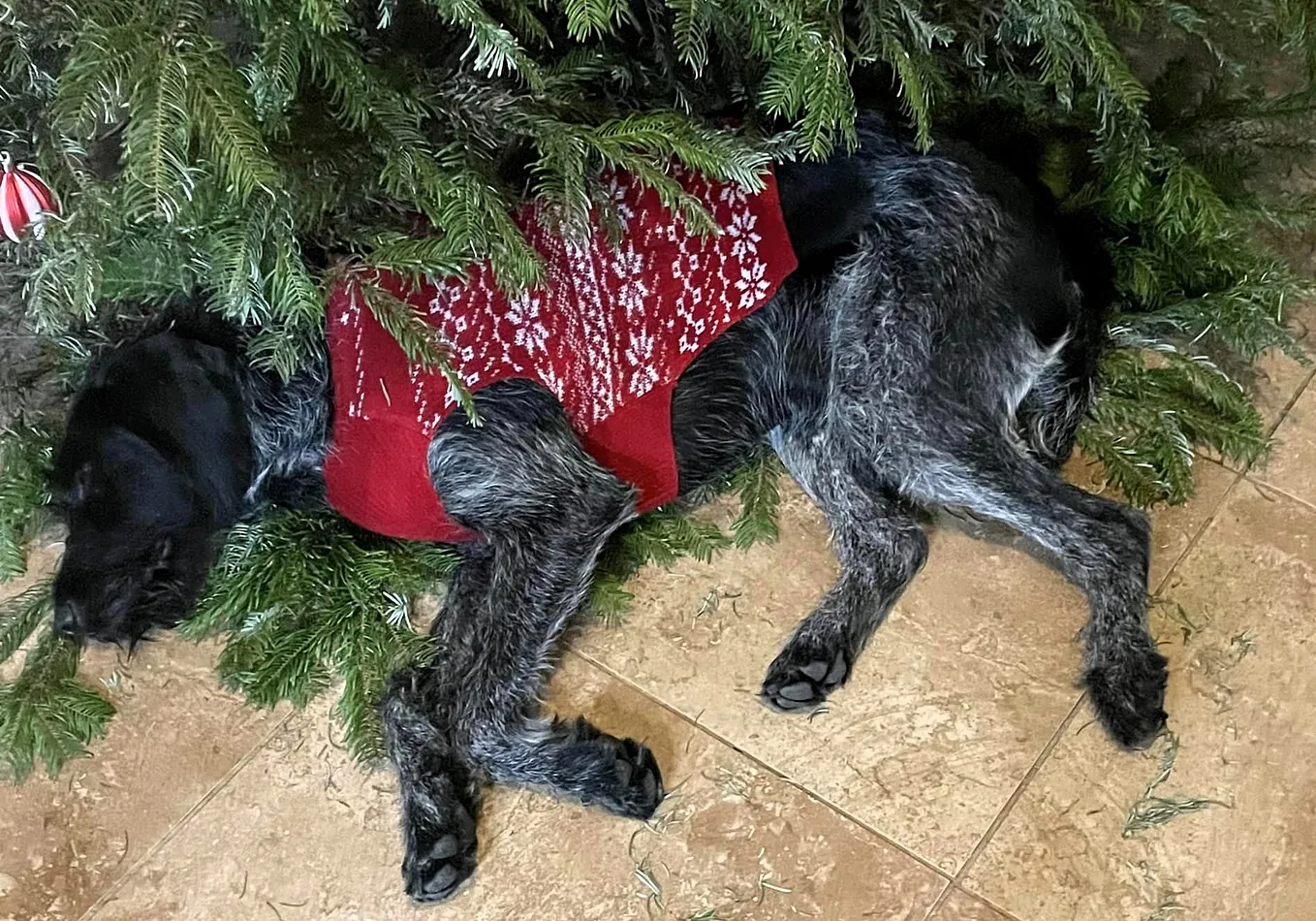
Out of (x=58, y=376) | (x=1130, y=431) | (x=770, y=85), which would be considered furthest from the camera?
(x=1130, y=431)

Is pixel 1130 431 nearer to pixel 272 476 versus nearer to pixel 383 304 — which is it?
pixel 383 304

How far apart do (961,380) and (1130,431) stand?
43 centimetres

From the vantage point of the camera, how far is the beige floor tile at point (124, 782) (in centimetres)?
223

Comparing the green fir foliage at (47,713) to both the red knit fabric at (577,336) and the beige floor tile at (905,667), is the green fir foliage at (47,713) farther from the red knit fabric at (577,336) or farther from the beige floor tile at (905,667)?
the beige floor tile at (905,667)

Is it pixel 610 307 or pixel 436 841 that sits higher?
pixel 610 307

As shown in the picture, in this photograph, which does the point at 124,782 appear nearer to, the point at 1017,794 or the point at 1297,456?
the point at 1017,794

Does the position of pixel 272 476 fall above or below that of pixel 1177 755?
above

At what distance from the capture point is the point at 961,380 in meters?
2.42

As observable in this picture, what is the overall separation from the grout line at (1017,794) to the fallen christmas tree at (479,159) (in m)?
0.52

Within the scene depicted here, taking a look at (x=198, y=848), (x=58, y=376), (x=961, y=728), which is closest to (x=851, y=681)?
(x=961, y=728)

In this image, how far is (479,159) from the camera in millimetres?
1970

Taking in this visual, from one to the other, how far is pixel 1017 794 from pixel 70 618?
1.71 m

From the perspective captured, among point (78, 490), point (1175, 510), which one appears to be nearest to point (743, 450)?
point (1175, 510)

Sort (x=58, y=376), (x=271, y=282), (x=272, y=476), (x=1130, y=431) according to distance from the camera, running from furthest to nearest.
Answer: (x=1130, y=431), (x=272, y=476), (x=58, y=376), (x=271, y=282)
